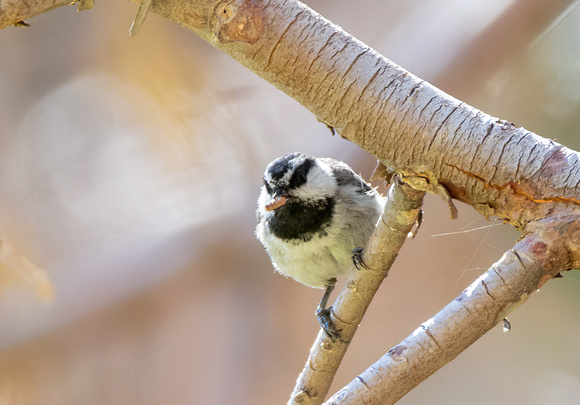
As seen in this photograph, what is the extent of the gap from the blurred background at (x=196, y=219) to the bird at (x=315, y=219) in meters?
1.08

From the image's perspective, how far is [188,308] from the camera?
274 cm

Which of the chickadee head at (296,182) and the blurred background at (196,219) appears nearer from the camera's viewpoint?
the chickadee head at (296,182)

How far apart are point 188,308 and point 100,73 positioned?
1274 millimetres

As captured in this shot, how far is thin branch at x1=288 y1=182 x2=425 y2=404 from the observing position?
0.96 metres

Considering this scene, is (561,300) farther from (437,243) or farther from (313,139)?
(313,139)

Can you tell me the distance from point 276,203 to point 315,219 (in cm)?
13

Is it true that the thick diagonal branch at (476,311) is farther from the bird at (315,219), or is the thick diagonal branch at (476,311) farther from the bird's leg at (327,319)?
the bird at (315,219)

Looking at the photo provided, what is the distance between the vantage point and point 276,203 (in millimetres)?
1296

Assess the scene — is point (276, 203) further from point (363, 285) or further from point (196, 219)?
point (196, 219)

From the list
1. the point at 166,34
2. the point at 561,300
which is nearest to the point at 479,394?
the point at 561,300

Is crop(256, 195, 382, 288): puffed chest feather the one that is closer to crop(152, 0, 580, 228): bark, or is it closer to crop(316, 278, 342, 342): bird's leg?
crop(316, 278, 342, 342): bird's leg

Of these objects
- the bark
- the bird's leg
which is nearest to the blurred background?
the bird's leg

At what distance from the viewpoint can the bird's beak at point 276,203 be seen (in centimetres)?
128

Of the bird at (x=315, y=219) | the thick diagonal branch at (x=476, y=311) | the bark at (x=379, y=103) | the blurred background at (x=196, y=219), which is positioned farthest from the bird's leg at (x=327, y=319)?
the blurred background at (x=196, y=219)
